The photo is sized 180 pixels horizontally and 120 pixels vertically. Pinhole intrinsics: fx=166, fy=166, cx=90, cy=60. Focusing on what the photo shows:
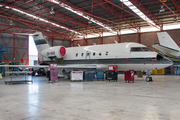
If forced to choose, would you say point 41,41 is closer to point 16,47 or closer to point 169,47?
point 169,47

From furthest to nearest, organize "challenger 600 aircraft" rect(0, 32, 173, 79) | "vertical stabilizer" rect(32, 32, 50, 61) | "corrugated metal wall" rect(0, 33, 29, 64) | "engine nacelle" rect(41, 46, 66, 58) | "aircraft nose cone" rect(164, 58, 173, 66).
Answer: "corrugated metal wall" rect(0, 33, 29, 64), "vertical stabilizer" rect(32, 32, 50, 61), "engine nacelle" rect(41, 46, 66, 58), "challenger 600 aircraft" rect(0, 32, 173, 79), "aircraft nose cone" rect(164, 58, 173, 66)

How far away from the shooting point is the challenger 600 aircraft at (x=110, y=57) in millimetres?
13617

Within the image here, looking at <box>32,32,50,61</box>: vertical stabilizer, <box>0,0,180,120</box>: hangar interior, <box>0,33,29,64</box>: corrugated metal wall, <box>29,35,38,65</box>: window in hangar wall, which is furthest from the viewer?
<box>29,35,38,65</box>: window in hangar wall

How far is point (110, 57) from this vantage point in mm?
15188

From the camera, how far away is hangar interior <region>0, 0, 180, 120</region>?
5117 mm

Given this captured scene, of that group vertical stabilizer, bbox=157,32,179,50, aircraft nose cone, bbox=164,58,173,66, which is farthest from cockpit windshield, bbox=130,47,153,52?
aircraft nose cone, bbox=164,58,173,66

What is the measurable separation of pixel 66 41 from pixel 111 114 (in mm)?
44547

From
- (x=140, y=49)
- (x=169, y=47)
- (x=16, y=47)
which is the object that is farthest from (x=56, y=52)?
(x=16, y=47)

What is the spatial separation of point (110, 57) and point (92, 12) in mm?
16478

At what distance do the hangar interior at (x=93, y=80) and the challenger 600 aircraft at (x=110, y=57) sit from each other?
4.80 ft

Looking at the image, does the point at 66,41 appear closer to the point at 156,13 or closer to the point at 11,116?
the point at 156,13

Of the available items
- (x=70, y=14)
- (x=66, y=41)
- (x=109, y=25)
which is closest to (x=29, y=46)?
(x=66, y=41)

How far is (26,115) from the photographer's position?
4.66 meters

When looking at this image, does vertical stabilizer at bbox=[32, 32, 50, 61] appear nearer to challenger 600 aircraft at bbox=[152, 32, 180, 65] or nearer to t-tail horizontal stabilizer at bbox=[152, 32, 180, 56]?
t-tail horizontal stabilizer at bbox=[152, 32, 180, 56]
